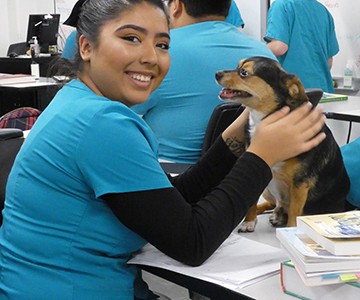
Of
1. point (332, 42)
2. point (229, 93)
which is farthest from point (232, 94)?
point (332, 42)

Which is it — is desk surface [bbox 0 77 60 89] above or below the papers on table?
below

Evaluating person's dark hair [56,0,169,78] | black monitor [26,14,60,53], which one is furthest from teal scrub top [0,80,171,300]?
black monitor [26,14,60,53]

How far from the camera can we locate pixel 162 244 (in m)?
1.05

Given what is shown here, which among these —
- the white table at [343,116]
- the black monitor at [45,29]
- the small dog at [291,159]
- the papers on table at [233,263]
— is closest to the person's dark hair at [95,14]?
the small dog at [291,159]

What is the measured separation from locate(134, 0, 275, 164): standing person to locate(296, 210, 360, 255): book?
0.99 m

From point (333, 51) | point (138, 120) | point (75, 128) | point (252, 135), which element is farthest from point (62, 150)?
point (333, 51)

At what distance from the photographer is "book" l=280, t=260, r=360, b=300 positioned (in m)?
0.89

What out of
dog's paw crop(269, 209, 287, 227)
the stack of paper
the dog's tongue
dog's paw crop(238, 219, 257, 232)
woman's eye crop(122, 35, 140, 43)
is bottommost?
dog's paw crop(238, 219, 257, 232)

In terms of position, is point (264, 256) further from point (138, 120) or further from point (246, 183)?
point (138, 120)

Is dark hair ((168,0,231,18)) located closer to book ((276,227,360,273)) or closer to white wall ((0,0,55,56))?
book ((276,227,360,273))

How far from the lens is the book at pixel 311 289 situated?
35.2 inches

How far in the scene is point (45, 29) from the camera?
630 cm

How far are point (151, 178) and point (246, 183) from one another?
190 mm

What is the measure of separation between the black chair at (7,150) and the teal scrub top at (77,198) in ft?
2.40
